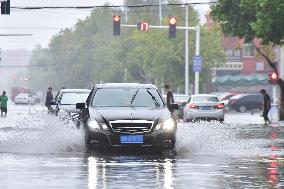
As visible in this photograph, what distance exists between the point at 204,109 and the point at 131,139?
26.9 metres

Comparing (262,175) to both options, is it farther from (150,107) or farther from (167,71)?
(167,71)

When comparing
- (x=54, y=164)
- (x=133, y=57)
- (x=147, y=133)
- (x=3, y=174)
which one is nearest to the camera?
(x=3, y=174)

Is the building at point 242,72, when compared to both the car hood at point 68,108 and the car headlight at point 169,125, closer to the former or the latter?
the car hood at point 68,108

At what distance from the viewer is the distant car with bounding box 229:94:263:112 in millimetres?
79438

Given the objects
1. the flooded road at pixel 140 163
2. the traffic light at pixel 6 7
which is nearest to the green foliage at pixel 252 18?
the traffic light at pixel 6 7

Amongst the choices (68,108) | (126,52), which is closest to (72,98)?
(68,108)

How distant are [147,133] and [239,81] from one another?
281 feet

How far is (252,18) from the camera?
51250 mm

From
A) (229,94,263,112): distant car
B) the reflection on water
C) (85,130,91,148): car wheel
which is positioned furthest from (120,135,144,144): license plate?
(229,94,263,112): distant car

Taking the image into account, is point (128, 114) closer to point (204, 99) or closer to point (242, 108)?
point (204, 99)

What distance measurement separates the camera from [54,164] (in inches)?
747

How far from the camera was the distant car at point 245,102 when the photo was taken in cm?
7944

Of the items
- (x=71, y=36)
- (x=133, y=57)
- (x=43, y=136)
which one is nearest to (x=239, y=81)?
(x=133, y=57)

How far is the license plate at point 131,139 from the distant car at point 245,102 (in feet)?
192
